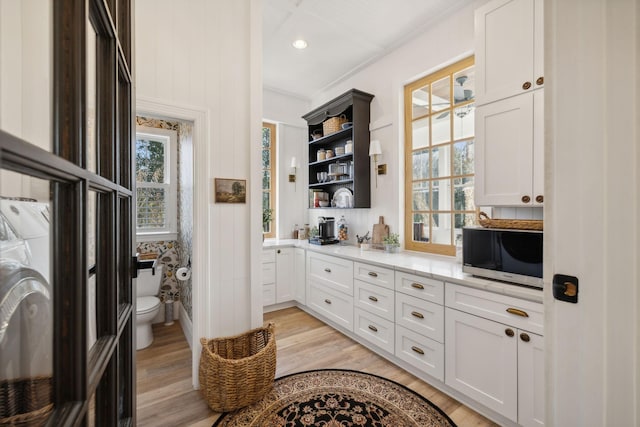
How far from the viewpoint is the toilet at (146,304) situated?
103 inches

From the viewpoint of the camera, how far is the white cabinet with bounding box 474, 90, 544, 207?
175 centimetres

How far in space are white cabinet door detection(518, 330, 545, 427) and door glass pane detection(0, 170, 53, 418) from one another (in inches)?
78.1

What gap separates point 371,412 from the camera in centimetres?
185

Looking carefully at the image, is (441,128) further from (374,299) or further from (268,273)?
(268,273)

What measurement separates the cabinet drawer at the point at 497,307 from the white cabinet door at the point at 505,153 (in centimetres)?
60

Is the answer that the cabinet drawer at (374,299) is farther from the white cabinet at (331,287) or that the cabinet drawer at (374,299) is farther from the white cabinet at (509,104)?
the white cabinet at (509,104)

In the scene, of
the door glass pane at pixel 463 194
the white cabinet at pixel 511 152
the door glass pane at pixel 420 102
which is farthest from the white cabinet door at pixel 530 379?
the door glass pane at pixel 420 102

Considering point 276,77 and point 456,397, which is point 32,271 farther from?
point 276,77

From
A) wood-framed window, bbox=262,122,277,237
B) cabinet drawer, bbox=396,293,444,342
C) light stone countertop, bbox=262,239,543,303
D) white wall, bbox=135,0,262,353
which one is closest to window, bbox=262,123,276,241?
wood-framed window, bbox=262,122,277,237

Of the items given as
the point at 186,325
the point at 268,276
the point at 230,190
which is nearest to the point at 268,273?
the point at 268,276

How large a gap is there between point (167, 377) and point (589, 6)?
301 centimetres

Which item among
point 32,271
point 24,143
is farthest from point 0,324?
point 24,143

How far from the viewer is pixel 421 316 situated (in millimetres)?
2158

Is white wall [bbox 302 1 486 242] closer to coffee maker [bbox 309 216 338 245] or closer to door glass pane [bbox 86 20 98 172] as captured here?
coffee maker [bbox 309 216 338 245]
